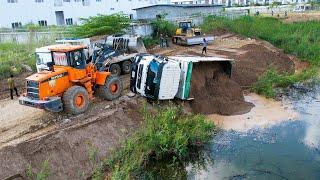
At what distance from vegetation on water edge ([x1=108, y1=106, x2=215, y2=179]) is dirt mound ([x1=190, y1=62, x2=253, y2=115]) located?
89.2 inches

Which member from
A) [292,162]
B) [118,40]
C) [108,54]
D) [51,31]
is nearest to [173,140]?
[292,162]

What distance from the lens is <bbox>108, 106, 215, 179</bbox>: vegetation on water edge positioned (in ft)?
38.3

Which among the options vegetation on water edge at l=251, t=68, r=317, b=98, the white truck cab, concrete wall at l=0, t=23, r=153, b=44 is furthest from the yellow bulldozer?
the white truck cab

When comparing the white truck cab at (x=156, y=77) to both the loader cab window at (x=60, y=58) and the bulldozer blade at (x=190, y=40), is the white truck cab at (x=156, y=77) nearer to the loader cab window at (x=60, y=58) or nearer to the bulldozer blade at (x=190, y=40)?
the loader cab window at (x=60, y=58)

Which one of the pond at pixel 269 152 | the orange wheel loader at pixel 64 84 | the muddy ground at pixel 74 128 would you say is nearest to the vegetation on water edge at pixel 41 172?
the muddy ground at pixel 74 128

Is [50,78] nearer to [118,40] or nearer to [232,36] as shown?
[118,40]

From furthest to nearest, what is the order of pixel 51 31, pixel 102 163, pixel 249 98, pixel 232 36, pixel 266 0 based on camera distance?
pixel 266 0
pixel 232 36
pixel 51 31
pixel 249 98
pixel 102 163

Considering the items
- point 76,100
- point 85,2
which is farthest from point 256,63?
point 85,2

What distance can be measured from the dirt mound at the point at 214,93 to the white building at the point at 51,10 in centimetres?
2184

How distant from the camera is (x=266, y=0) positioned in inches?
3718

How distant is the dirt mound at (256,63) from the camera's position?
21.3 m

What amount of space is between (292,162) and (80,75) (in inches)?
310

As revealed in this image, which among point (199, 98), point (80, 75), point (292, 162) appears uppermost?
point (80, 75)

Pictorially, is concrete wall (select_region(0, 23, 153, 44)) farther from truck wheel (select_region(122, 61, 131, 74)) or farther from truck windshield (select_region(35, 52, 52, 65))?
truck windshield (select_region(35, 52, 52, 65))
